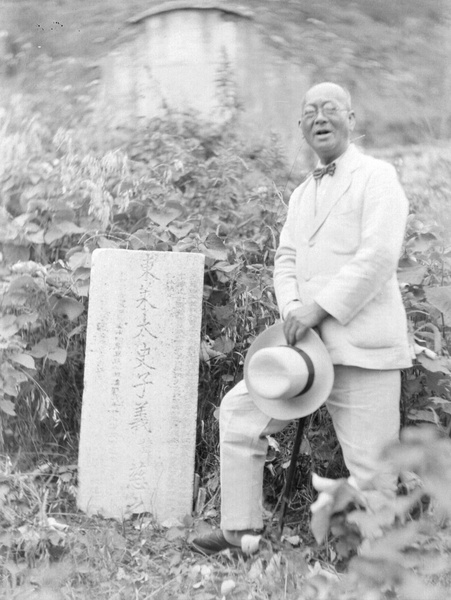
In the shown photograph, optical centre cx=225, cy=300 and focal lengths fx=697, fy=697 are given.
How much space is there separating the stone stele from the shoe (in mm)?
438

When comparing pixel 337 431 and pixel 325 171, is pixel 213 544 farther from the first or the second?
pixel 325 171

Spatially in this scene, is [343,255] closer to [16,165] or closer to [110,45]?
[16,165]

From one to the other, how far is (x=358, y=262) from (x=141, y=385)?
1406 mm

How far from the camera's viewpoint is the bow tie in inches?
103

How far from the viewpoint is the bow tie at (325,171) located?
2625 mm

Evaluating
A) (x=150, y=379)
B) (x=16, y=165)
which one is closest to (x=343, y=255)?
(x=150, y=379)

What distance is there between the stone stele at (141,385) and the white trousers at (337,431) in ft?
2.06

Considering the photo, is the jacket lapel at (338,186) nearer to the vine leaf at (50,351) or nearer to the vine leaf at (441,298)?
the vine leaf at (441,298)

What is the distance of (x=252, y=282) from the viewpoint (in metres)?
3.63

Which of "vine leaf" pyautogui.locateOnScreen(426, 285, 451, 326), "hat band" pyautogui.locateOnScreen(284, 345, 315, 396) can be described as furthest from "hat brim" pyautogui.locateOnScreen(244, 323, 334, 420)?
"vine leaf" pyautogui.locateOnScreen(426, 285, 451, 326)

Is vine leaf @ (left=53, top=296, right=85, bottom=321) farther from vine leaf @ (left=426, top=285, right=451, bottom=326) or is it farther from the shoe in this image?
vine leaf @ (left=426, top=285, right=451, bottom=326)

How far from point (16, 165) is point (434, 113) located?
11.4 ft

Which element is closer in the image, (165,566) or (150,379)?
(165,566)

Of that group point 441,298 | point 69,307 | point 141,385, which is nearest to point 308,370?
point 441,298
